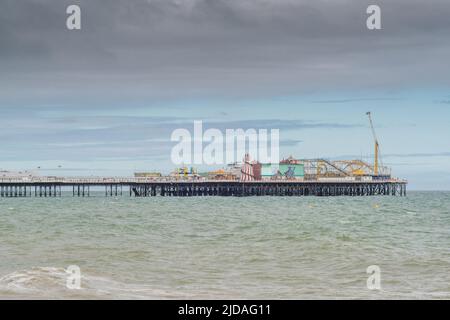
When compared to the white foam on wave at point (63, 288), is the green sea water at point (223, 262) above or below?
below

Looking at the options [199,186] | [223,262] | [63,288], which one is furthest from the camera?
[199,186]

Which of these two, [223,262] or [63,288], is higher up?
[63,288]

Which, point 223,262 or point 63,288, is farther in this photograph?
point 223,262

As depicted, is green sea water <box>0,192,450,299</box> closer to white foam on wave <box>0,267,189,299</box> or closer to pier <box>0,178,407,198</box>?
white foam on wave <box>0,267,189,299</box>

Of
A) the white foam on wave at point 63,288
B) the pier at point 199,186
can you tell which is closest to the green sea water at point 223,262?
the white foam on wave at point 63,288

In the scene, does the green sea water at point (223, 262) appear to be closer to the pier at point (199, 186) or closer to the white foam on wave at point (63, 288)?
the white foam on wave at point (63, 288)

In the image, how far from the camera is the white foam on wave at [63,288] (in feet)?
53.0

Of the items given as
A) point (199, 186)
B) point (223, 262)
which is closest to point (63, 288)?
point (223, 262)

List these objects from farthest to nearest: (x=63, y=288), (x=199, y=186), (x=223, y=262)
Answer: (x=199, y=186)
(x=223, y=262)
(x=63, y=288)

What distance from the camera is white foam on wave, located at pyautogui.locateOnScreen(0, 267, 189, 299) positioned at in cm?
1614

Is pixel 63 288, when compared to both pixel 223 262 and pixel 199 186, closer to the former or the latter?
pixel 223 262

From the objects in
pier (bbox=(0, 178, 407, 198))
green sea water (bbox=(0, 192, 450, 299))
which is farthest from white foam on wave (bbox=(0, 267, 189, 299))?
pier (bbox=(0, 178, 407, 198))

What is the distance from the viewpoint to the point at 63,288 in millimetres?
17078
